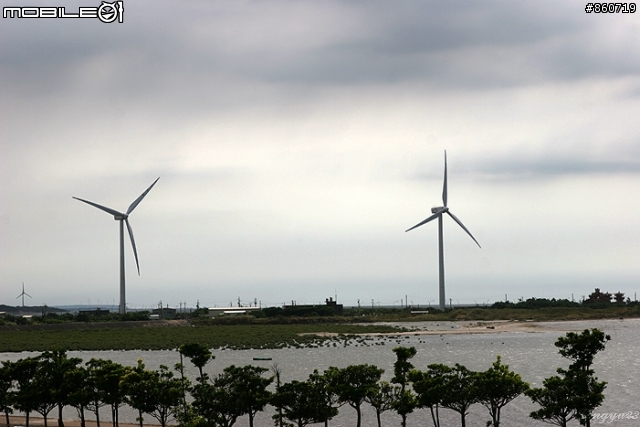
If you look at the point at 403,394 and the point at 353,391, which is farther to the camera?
the point at 403,394

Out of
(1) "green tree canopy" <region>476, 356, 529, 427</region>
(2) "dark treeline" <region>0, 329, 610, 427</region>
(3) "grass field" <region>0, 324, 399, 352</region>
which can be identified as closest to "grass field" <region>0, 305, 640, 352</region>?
(3) "grass field" <region>0, 324, 399, 352</region>

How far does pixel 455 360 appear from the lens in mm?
117625

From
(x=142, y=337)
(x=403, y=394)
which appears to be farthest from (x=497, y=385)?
(x=142, y=337)

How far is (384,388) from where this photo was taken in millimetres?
56781

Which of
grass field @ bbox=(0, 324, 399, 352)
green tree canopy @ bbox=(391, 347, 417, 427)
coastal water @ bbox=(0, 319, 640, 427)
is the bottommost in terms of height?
coastal water @ bbox=(0, 319, 640, 427)

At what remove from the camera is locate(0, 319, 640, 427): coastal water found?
7425 cm

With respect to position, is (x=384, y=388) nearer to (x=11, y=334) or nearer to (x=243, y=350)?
(x=243, y=350)

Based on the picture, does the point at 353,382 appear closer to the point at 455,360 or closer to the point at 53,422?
the point at 53,422

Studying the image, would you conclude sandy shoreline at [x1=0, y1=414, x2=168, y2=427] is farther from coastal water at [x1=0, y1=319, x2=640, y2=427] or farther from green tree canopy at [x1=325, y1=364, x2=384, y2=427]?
green tree canopy at [x1=325, y1=364, x2=384, y2=427]

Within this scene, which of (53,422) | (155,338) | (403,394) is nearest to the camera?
(403,394)

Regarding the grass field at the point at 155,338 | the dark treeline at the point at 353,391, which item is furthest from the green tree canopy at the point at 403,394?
the grass field at the point at 155,338

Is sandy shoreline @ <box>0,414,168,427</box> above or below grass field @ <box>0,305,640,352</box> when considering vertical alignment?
below

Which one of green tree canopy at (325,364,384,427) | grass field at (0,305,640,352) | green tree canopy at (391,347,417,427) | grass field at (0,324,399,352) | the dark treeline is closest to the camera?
the dark treeline

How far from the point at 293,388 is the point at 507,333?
13798 cm
